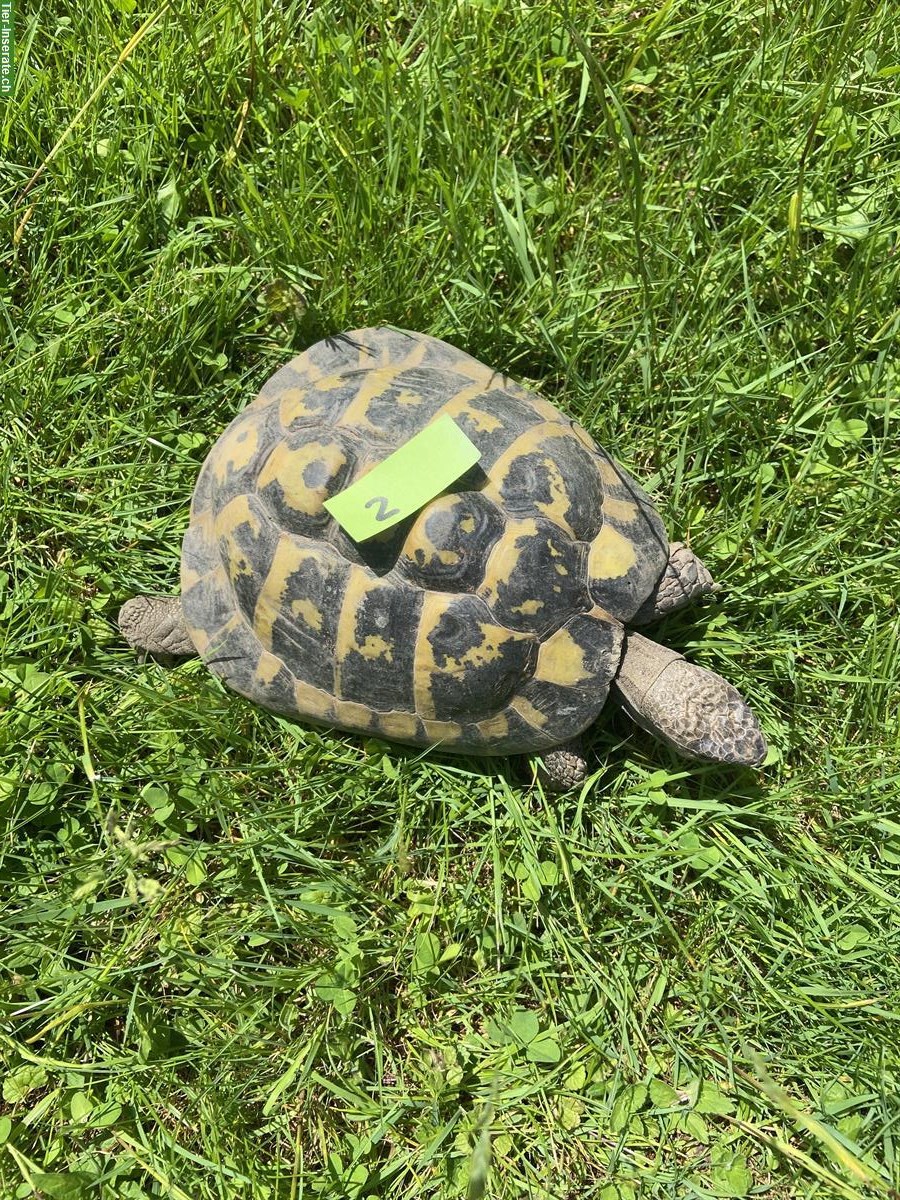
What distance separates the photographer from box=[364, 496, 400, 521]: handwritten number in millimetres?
2441

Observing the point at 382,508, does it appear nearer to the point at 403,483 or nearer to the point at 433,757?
the point at 403,483

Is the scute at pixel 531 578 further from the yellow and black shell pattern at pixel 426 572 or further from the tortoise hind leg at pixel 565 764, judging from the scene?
the tortoise hind leg at pixel 565 764

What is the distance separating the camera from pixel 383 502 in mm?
2453

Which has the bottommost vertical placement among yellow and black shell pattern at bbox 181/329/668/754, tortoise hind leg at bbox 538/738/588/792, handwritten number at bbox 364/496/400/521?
tortoise hind leg at bbox 538/738/588/792

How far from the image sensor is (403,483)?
2473mm

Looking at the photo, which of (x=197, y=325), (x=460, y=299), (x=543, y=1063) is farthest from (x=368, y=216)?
(x=543, y=1063)

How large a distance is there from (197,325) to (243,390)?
288mm

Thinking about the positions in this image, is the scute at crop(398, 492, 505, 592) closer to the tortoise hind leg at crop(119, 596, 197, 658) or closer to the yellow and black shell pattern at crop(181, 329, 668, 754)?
the yellow and black shell pattern at crop(181, 329, 668, 754)

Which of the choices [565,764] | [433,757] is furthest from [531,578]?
[433,757]

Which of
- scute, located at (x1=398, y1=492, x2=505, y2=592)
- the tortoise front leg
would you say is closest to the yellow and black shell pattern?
scute, located at (x1=398, y1=492, x2=505, y2=592)

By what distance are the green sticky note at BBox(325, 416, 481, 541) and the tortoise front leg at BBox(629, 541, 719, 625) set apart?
0.83m

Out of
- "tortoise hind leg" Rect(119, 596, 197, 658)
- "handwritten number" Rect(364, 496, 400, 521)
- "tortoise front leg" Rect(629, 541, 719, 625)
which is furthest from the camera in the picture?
"tortoise hind leg" Rect(119, 596, 197, 658)

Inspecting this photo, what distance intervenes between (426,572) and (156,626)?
3.74ft

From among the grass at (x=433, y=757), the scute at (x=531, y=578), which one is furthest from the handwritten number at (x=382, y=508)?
the grass at (x=433, y=757)
